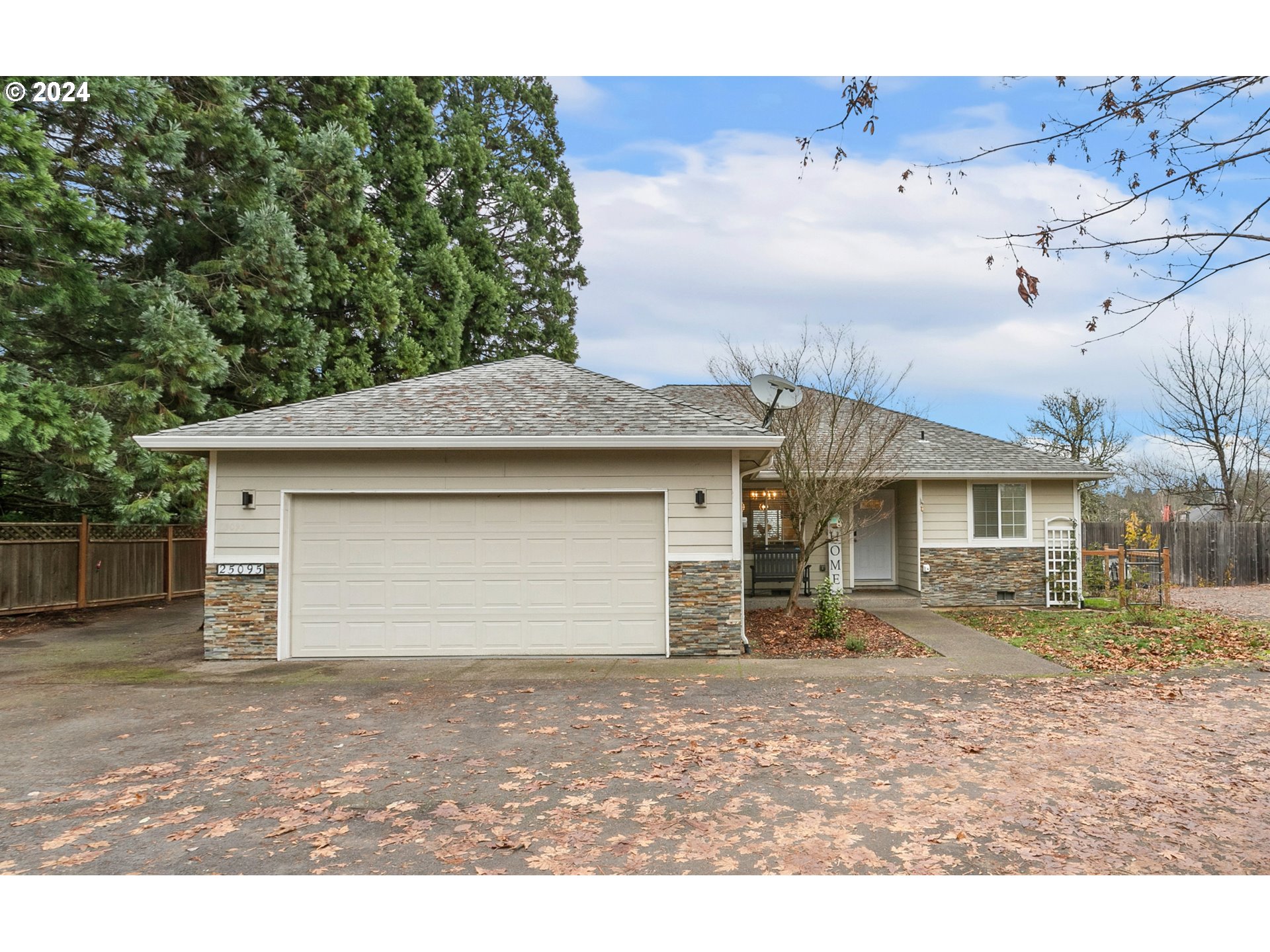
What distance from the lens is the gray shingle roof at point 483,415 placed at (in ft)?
30.3

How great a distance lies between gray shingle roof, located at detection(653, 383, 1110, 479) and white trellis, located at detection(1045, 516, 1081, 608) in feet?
3.43

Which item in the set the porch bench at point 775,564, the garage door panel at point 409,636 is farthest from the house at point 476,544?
the porch bench at point 775,564

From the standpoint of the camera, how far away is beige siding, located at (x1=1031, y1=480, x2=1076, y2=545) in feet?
47.3

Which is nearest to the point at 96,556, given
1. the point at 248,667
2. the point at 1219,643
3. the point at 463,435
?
the point at 248,667

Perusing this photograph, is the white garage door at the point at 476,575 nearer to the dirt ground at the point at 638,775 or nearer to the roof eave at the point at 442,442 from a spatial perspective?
the roof eave at the point at 442,442

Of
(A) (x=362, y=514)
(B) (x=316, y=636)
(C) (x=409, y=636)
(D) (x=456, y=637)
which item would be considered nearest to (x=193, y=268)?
(A) (x=362, y=514)

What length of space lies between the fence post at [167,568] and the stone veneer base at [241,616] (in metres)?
8.19

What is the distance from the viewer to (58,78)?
1170 cm

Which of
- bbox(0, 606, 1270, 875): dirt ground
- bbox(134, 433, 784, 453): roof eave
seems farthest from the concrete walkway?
bbox(134, 433, 784, 453): roof eave

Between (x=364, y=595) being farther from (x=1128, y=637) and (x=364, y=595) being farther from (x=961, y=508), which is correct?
(x=961, y=508)

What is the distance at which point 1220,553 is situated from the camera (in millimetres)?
19984

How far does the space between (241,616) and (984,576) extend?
12.7 m
